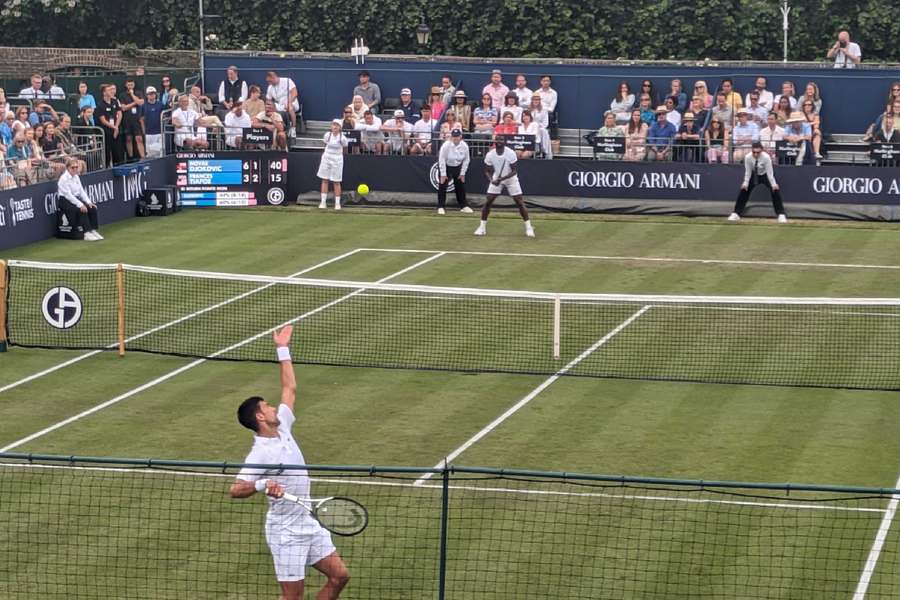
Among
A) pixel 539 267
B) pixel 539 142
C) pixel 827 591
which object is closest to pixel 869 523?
pixel 827 591

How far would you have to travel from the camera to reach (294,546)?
12320mm

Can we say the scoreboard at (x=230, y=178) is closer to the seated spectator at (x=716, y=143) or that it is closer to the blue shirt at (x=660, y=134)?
the blue shirt at (x=660, y=134)

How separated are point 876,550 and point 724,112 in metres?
26.1

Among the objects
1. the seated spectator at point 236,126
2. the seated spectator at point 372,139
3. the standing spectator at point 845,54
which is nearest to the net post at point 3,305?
the seated spectator at point 236,126

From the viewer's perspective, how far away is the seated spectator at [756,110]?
39.9m

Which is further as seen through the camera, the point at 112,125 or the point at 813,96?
the point at 813,96

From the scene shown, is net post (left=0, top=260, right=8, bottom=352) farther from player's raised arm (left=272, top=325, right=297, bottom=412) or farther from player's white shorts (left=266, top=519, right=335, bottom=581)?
player's white shorts (left=266, top=519, right=335, bottom=581)

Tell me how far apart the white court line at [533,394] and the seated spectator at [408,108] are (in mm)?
17059

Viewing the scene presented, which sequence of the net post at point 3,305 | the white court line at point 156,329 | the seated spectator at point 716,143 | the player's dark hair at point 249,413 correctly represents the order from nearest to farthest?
the player's dark hair at point 249,413 → the white court line at point 156,329 → the net post at point 3,305 → the seated spectator at point 716,143

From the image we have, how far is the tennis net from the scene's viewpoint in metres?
23.6

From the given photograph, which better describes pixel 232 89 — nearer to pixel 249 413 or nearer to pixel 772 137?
pixel 772 137

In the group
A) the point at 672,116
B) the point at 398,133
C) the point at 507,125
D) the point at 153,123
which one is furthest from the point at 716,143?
the point at 153,123

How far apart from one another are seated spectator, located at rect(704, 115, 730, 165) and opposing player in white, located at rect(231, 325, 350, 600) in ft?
93.2

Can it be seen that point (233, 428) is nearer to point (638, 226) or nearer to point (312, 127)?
point (638, 226)
